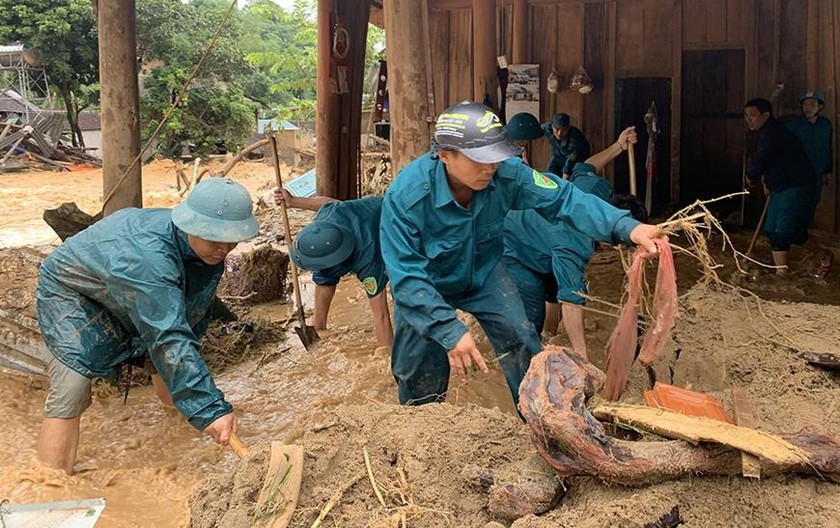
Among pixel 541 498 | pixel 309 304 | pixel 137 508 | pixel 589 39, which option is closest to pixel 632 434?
pixel 541 498

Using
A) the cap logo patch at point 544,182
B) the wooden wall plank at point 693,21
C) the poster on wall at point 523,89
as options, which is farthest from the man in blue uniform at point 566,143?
the cap logo patch at point 544,182

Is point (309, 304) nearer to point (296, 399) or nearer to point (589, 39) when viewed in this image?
point (296, 399)

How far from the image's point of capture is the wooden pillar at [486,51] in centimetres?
703

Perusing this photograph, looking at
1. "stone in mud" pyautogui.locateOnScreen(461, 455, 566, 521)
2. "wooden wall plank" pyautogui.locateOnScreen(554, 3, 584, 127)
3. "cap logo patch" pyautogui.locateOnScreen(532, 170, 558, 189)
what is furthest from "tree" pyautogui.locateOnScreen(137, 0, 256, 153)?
"stone in mud" pyautogui.locateOnScreen(461, 455, 566, 521)

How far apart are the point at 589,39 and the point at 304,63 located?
15.2 meters

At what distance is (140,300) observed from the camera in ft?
10.5

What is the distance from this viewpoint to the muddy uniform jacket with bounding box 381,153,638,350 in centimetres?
308

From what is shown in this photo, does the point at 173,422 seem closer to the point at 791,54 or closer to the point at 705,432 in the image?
the point at 705,432

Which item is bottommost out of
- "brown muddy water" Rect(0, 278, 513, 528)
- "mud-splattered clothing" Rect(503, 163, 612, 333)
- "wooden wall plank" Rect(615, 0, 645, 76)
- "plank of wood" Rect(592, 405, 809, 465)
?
"brown muddy water" Rect(0, 278, 513, 528)

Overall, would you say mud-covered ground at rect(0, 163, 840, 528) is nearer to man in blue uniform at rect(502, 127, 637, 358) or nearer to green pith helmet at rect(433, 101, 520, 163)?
man in blue uniform at rect(502, 127, 637, 358)

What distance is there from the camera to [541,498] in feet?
7.33

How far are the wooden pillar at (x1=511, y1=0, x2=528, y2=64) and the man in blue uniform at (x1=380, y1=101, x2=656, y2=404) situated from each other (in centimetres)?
643

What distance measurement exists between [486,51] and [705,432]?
548 cm

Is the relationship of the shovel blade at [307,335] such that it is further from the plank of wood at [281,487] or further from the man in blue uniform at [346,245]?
the plank of wood at [281,487]
